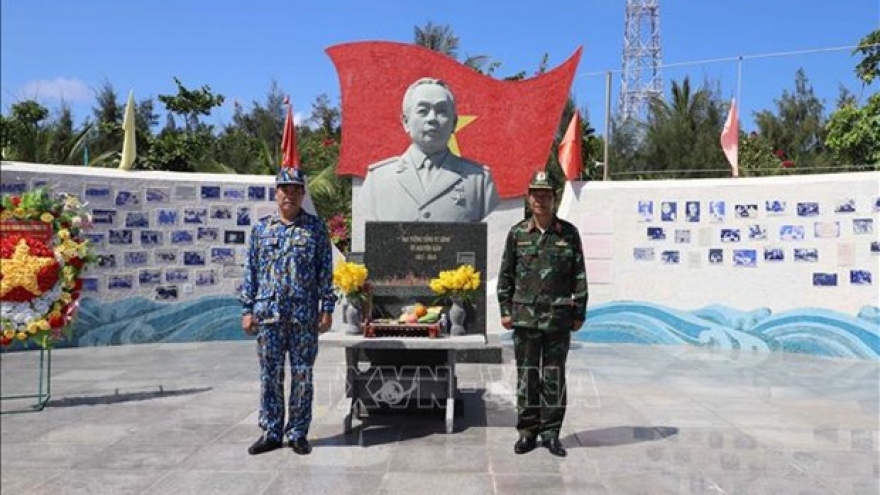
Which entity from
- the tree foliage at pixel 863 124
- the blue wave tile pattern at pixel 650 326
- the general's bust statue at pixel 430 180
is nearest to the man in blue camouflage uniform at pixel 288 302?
the general's bust statue at pixel 430 180

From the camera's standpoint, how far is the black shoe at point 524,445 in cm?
434

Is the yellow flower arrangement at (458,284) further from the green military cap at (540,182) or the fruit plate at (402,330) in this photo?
the green military cap at (540,182)

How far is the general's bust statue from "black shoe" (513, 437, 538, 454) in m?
3.70

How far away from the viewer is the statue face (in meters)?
7.62

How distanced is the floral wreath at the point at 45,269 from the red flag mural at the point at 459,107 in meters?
5.59

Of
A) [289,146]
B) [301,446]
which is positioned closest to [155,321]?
[289,146]

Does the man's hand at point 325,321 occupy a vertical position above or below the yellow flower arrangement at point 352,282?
below

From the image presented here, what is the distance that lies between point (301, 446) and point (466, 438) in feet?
3.40

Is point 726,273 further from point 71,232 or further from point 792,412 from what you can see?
point 71,232

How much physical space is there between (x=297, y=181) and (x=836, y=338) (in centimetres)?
711

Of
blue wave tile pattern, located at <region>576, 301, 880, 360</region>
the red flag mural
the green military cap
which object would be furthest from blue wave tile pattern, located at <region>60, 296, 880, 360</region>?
the green military cap

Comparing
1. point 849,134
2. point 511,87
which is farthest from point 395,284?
point 849,134

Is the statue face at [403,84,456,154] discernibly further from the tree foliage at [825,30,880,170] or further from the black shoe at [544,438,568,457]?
the tree foliage at [825,30,880,170]

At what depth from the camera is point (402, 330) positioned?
501 centimetres
